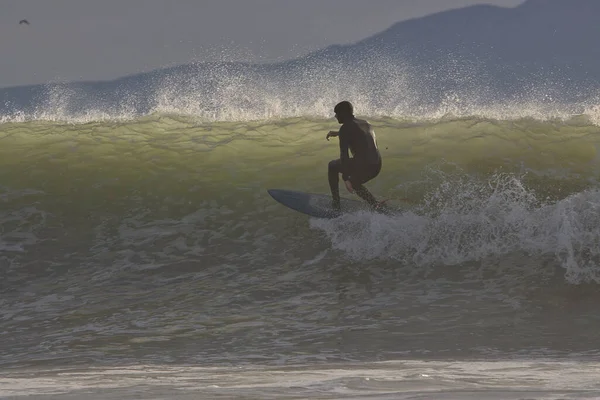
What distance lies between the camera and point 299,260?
989cm

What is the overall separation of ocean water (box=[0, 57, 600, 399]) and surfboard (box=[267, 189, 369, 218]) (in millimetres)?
126

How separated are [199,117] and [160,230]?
678 centimetres

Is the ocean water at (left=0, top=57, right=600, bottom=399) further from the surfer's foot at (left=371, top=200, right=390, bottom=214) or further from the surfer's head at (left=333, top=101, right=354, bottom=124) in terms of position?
the surfer's head at (left=333, top=101, right=354, bottom=124)

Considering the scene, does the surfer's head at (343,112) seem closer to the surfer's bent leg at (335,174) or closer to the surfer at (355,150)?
the surfer at (355,150)

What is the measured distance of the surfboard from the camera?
413 inches

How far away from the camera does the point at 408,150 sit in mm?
13414

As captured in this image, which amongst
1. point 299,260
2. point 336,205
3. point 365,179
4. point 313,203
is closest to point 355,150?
point 365,179

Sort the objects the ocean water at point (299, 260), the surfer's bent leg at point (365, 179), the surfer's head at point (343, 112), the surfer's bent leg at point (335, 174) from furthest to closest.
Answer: the surfer's bent leg at point (335, 174) → the surfer's bent leg at point (365, 179) → the surfer's head at point (343, 112) → the ocean water at point (299, 260)

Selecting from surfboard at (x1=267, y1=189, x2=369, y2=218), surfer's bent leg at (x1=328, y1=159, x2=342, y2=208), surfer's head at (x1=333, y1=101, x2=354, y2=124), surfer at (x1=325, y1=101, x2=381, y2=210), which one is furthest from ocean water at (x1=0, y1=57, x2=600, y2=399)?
surfer's head at (x1=333, y1=101, x2=354, y2=124)

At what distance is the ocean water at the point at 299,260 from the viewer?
545 centimetres

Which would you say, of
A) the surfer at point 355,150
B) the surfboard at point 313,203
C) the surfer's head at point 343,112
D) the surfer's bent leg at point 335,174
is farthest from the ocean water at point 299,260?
the surfer's head at point 343,112

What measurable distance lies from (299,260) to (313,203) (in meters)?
1.13

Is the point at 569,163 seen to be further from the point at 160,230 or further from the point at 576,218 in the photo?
the point at 160,230

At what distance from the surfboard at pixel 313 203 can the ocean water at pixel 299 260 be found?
0.13 metres
